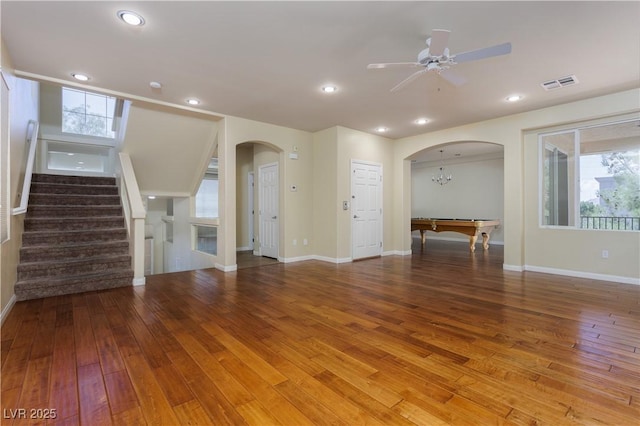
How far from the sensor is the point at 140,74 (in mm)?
3703

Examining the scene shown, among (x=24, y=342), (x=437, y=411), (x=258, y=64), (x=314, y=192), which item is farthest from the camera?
(x=314, y=192)

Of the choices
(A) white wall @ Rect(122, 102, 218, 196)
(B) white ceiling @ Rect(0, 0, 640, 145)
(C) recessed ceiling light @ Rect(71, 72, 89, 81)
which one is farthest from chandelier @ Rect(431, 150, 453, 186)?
(C) recessed ceiling light @ Rect(71, 72, 89, 81)

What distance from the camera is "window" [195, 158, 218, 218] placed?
7.88m

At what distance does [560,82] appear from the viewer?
12.9 feet

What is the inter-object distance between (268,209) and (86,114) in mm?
5167

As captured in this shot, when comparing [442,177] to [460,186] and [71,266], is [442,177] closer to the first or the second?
[460,186]

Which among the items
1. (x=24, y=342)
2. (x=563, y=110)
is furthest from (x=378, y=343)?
(x=563, y=110)

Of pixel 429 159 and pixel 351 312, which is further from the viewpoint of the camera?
pixel 429 159

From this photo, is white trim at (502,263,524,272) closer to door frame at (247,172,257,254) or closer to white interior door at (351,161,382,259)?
white interior door at (351,161,382,259)

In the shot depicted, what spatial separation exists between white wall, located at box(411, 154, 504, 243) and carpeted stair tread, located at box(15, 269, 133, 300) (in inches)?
376

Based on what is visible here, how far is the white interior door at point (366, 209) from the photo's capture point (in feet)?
21.2

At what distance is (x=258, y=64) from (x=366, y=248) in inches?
175

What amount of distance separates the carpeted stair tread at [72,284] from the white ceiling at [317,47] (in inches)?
Result: 99.7

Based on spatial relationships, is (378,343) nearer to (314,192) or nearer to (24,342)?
(24,342)
